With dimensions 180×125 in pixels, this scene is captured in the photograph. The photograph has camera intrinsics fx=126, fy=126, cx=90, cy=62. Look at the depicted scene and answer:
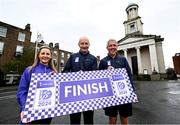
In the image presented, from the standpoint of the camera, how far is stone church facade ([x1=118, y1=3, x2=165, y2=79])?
33125 millimetres

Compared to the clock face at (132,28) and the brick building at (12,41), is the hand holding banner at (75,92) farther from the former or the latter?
the clock face at (132,28)

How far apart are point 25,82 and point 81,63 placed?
3.79 feet

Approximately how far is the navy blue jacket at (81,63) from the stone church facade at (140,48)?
31.2m

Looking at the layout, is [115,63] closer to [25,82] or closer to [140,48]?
[25,82]

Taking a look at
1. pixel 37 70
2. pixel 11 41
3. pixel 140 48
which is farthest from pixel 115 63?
pixel 140 48

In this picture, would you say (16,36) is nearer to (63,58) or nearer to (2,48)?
(2,48)

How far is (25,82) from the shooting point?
2.21 metres

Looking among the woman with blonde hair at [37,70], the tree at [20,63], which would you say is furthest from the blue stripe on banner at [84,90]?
the tree at [20,63]

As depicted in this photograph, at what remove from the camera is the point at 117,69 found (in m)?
2.93

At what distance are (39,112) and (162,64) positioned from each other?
36775 millimetres

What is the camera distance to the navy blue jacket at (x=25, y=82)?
2.09 meters

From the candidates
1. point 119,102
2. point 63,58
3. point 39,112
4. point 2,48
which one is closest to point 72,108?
point 39,112

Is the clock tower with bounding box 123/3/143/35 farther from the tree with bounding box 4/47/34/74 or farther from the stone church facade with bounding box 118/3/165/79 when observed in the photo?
the tree with bounding box 4/47/34/74

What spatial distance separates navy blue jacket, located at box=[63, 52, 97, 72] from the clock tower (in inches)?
1568
